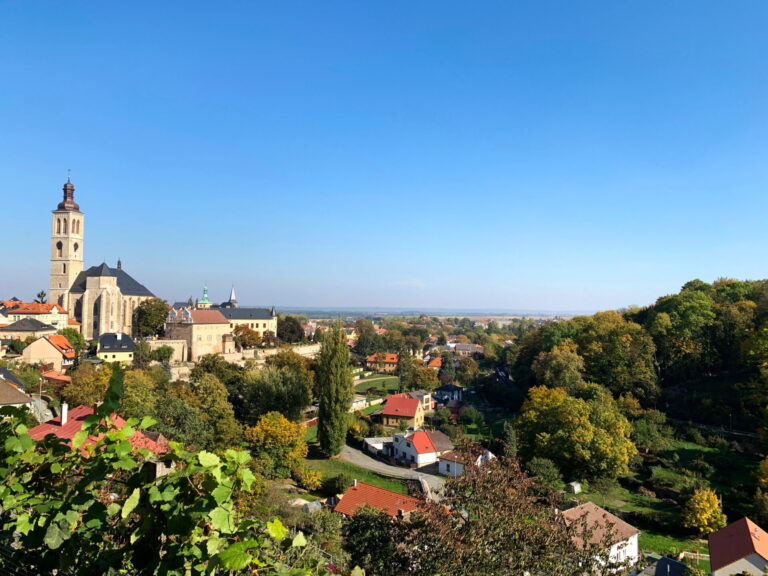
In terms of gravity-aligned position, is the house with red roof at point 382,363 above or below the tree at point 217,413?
below

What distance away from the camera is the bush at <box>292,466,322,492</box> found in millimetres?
23141

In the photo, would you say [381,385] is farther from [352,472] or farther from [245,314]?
[352,472]

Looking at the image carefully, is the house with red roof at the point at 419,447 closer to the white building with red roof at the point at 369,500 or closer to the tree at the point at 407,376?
the white building with red roof at the point at 369,500

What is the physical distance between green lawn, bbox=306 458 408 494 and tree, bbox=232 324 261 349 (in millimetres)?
22012

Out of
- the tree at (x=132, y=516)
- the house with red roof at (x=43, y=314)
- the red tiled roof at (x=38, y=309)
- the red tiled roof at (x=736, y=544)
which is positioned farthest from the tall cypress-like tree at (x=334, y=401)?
the red tiled roof at (x=38, y=309)

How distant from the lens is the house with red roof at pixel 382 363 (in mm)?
63562

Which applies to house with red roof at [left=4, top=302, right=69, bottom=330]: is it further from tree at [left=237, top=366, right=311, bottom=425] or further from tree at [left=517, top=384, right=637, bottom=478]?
tree at [left=517, top=384, right=637, bottom=478]

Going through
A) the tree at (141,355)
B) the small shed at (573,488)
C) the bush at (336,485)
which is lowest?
the small shed at (573,488)

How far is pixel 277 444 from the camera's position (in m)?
24.7

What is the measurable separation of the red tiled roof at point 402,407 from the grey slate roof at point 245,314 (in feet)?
77.0

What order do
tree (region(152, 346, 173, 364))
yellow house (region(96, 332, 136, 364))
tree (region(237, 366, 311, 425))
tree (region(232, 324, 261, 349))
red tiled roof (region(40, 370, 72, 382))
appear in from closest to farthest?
red tiled roof (region(40, 370, 72, 382))
tree (region(237, 366, 311, 425))
yellow house (region(96, 332, 136, 364))
tree (region(152, 346, 173, 364))
tree (region(232, 324, 261, 349))

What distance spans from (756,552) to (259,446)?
65.8ft

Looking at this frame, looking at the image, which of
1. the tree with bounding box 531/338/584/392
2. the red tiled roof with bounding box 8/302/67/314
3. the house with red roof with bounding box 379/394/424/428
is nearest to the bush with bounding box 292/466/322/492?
the house with red roof with bounding box 379/394/424/428

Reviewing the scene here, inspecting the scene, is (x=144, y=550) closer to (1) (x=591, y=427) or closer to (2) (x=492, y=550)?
(2) (x=492, y=550)
